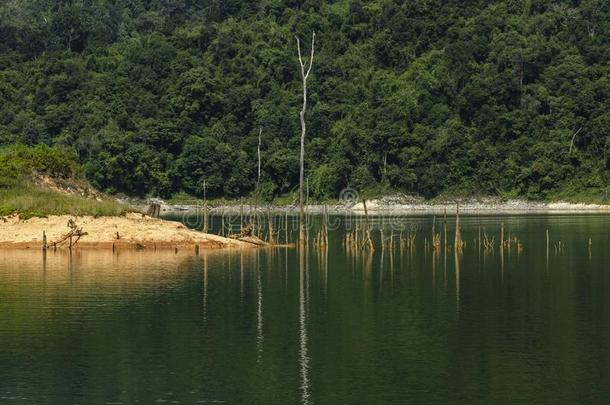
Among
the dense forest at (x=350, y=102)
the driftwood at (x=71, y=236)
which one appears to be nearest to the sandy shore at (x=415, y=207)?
the dense forest at (x=350, y=102)

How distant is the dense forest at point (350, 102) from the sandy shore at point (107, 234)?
80139 mm

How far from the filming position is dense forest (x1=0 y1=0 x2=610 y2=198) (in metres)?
150

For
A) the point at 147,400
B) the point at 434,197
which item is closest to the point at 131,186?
the point at 434,197

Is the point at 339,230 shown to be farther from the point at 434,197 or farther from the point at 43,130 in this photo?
A: the point at 43,130

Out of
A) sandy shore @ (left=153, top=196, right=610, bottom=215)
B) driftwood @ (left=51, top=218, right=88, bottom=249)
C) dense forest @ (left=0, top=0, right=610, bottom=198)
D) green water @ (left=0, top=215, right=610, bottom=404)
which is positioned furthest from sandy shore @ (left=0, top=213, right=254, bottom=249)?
dense forest @ (left=0, top=0, right=610, bottom=198)

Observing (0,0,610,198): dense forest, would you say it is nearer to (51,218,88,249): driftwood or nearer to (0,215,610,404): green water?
(51,218,88,249): driftwood

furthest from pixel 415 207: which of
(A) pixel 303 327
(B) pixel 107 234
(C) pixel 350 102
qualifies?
(A) pixel 303 327

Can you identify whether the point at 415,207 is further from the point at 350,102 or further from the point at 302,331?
the point at 302,331

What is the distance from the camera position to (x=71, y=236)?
2504 inches

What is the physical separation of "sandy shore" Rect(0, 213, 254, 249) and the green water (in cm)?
613

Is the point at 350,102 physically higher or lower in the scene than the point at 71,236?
higher

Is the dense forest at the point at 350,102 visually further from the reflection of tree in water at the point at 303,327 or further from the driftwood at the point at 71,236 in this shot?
the reflection of tree in water at the point at 303,327

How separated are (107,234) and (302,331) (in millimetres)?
32493

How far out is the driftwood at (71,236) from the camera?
208ft
